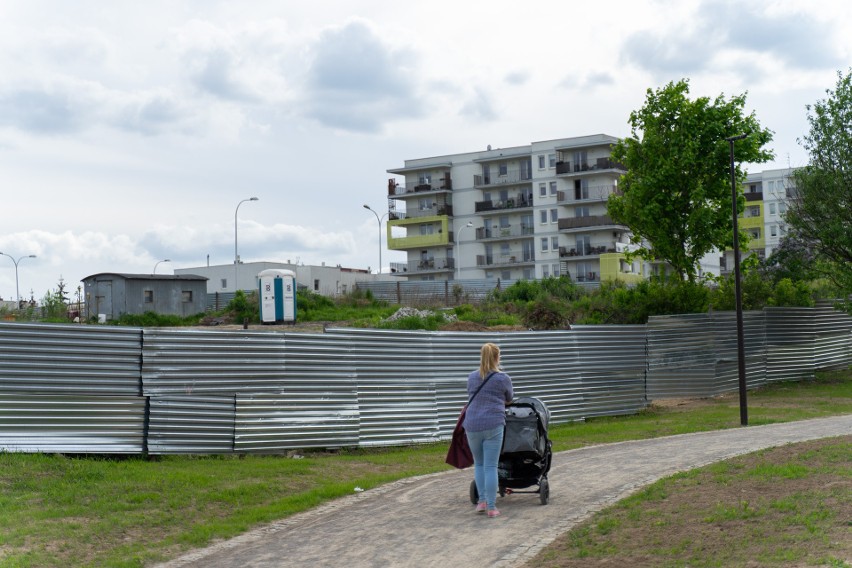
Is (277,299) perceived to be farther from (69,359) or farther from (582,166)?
(582,166)

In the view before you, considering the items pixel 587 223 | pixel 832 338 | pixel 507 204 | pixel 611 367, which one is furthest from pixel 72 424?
pixel 507 204

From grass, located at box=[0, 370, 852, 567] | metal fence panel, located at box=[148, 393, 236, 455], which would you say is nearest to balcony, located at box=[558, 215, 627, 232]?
grass, located at box=[0, 370, 852, 567]

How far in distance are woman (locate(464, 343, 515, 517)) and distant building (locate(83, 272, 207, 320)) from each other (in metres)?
40.3

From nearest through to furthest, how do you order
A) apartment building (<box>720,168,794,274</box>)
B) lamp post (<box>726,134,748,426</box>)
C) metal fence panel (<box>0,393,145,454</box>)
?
1. metal fence panel (<box>0,393,145,454</box>)
2. lamp post (<box>726,134,748,426</box>)
3. apartment building (<box>720,168,794,274</box>)

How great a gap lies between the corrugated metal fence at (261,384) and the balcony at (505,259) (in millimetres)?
60764

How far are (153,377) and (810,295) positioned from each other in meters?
30.0

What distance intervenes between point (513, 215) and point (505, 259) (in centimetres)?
396

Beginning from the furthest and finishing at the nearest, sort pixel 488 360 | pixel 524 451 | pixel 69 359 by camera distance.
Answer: pixel 69 359 → pixel 524 451 → pixel 488 360

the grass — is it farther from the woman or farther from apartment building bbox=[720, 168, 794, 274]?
apartment building bbox=[720, 168, 794, 274]

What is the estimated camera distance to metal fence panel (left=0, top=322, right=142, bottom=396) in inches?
528

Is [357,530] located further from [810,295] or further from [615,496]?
[810,295]

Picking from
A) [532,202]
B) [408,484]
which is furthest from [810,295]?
[532,202]

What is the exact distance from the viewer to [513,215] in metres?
88.7

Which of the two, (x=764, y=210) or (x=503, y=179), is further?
(x=764, y=210)
